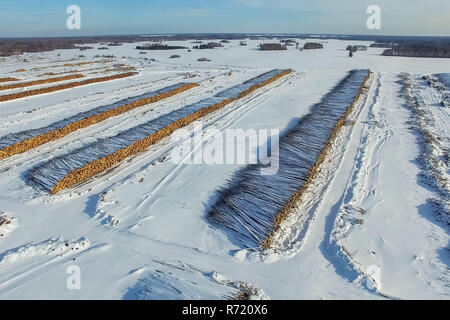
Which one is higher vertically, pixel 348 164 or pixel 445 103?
pixel 445 103

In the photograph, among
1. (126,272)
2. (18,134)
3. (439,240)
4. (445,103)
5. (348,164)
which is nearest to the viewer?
(126,272)

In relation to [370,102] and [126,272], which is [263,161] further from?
[370,102]

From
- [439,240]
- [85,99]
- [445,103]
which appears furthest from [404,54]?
[439,240]

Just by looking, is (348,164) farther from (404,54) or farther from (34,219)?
(404,54)

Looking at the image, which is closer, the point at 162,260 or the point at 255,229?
the point at 162,260

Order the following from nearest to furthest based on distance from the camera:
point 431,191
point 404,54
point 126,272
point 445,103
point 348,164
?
1. point 126,272
2. point 431,191
3. point 348,164
4. point 445,103
5. point 404,54

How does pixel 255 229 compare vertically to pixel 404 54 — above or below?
below

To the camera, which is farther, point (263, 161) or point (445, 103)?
point (445, 103)
